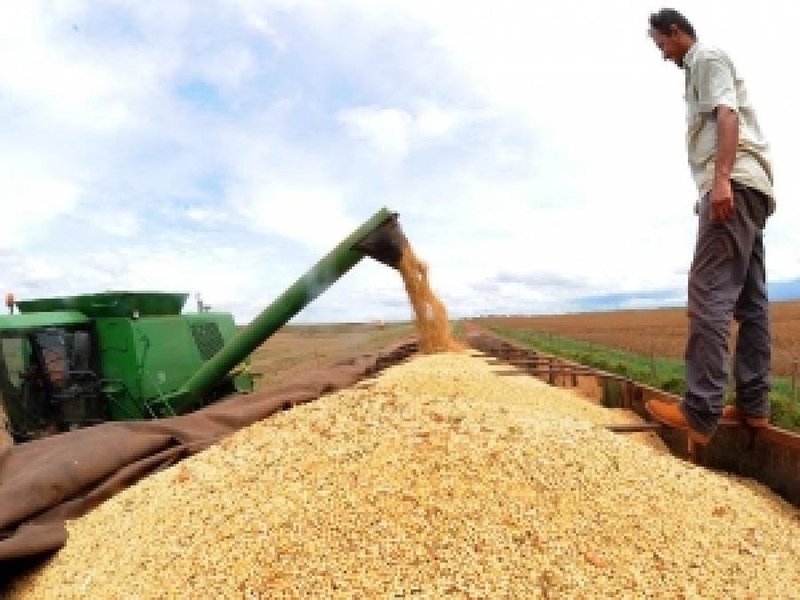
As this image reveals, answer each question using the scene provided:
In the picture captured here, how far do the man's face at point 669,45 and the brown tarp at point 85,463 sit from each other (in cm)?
266

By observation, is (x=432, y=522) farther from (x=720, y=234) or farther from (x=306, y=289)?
(x=306, y=289)

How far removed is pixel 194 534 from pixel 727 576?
1.69 m

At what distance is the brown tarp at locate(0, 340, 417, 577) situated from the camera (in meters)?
2.79

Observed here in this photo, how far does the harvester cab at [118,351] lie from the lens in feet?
18.0

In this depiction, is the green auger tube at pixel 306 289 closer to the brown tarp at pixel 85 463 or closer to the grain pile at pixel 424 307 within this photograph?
the grain pile at pixel 424 307

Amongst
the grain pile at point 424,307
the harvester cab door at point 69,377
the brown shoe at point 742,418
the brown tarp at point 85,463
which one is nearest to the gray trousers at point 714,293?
the brown shoe at point 742,418

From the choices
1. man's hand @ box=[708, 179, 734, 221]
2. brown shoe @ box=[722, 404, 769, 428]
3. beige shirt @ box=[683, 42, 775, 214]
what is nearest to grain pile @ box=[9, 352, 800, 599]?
brown shoe @ box=[722, 404, 769, 428]

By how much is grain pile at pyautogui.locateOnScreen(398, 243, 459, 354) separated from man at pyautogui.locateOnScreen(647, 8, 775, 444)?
296cm

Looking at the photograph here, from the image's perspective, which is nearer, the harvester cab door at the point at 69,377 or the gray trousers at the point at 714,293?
the gray trousers at the point at 714,293

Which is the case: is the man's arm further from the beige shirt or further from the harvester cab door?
the harvester cab door

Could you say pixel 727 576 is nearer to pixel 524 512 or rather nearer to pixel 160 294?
pixel 524 512

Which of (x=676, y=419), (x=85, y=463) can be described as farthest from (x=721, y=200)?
(x=85, y=463)

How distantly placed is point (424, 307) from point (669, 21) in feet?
11.5

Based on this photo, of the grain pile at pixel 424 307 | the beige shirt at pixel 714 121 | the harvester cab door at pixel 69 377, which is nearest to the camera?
the beige shirt at pixel 714 121
